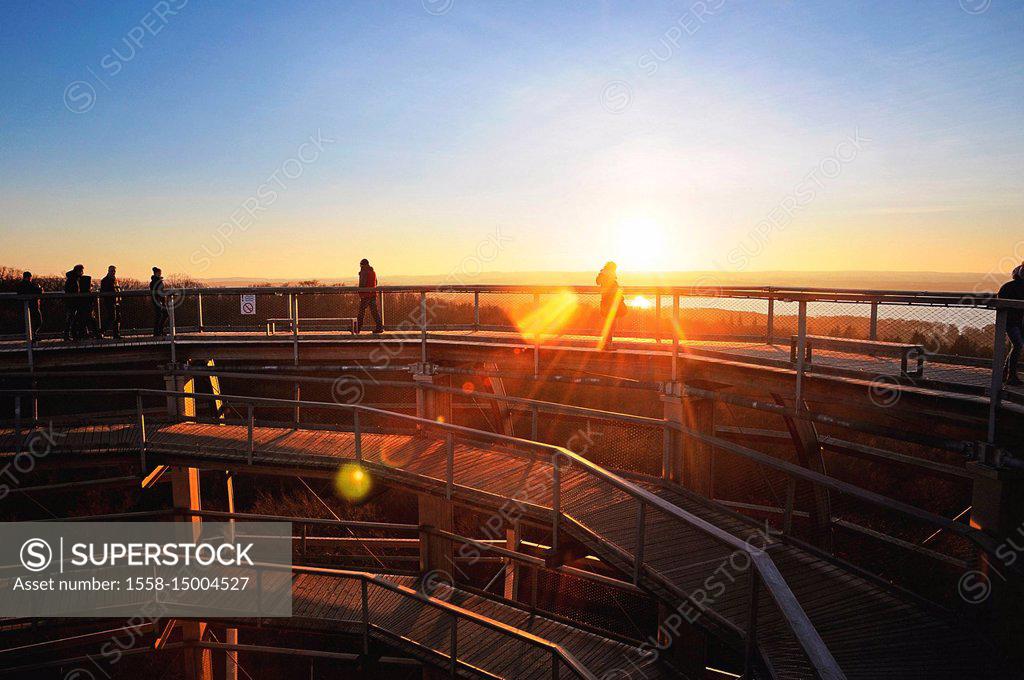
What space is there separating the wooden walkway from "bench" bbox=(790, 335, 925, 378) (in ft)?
8.07

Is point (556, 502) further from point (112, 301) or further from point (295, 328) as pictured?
point (112, 301)

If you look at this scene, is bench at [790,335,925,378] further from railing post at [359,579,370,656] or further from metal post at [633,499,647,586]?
railing post at [359,579,370,656]

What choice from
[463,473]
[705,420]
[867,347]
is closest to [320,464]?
[463,473]

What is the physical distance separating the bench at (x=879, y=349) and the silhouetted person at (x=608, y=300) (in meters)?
3.25

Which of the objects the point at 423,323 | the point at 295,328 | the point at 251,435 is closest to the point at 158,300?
the point at 295,328

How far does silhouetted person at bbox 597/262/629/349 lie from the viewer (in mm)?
11714

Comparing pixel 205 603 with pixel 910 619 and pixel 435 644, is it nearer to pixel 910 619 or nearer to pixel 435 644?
pixel 435 644

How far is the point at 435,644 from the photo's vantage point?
10781 mm

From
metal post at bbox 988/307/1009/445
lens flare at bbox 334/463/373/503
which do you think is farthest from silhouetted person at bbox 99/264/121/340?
metal post at bbox 988/307/1009/445

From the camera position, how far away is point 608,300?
12250mm

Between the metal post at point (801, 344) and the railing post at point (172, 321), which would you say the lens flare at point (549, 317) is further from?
the railing post at point (172, 321)

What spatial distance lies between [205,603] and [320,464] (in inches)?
180

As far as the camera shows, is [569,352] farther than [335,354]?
No

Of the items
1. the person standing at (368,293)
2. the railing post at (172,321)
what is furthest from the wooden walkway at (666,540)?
the person standing at (368,293)
